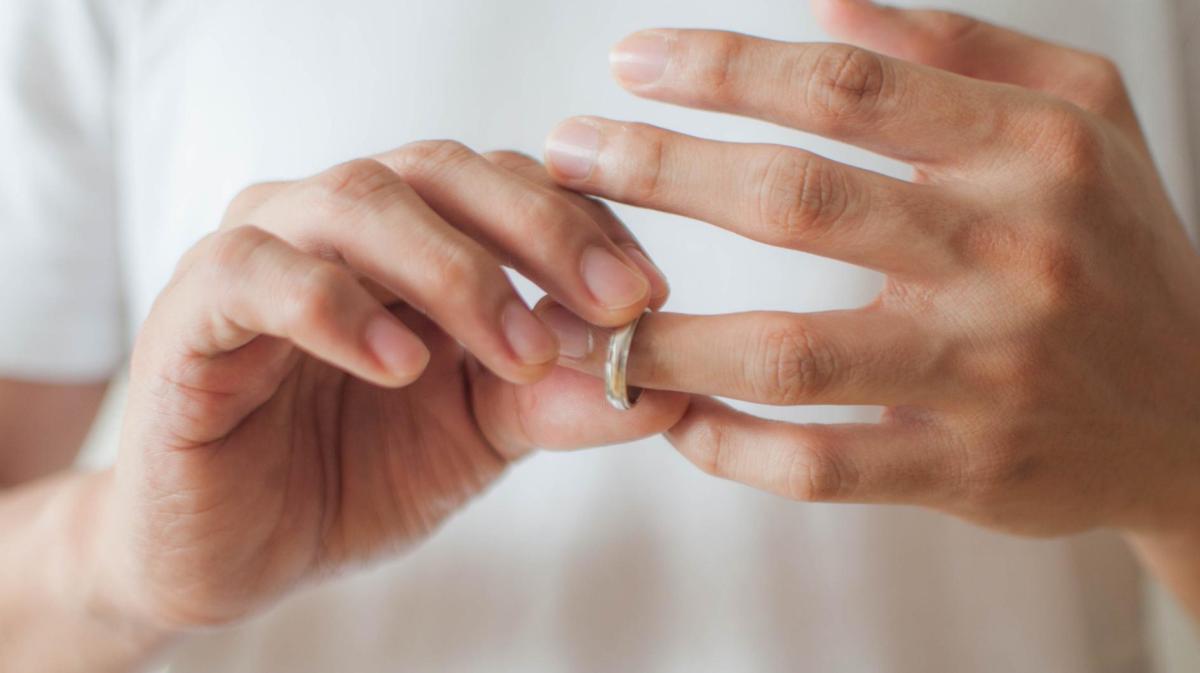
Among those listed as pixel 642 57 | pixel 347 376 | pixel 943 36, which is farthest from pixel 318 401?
pixel 943 36

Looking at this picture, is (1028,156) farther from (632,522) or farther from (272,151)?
(272,151)

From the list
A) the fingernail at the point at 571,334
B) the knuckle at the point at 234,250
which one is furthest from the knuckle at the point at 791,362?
the knuckle at the point at 234,250

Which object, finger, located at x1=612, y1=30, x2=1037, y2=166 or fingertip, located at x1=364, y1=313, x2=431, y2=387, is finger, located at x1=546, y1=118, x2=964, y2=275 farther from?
fingertip, located at x1=364, y1=313, x2=431, y2=387

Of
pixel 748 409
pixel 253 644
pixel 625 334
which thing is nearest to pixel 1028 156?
pixel 625 334

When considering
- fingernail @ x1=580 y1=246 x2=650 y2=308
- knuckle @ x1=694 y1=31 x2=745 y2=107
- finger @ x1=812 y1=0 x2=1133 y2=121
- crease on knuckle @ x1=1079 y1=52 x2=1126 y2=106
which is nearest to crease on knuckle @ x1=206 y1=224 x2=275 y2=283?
fingernail @ x1=580 y1=246 x2=650 y2=308

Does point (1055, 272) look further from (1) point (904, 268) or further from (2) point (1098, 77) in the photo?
(2) point (1098, 77)
